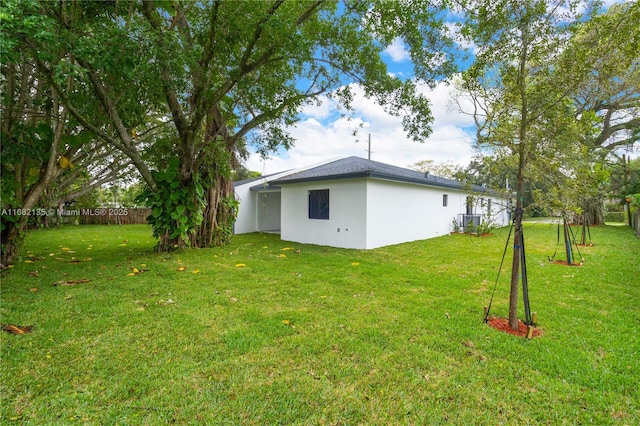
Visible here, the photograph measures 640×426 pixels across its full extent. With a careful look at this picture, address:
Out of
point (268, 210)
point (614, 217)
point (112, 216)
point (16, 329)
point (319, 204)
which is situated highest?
point (319, 204)

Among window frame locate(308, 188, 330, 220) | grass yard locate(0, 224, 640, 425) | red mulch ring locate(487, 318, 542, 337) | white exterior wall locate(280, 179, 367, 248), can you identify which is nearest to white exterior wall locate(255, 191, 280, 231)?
white exterior wall locate(280, 179, 367, 248)

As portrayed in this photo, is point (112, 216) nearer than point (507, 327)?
No

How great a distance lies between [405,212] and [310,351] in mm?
8791

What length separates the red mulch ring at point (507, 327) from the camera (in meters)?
3.34

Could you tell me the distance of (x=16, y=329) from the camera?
3.16 m

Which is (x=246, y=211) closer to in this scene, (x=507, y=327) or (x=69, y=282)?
(x=69, y=282)

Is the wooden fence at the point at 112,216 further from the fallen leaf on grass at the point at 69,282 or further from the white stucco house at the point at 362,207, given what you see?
the fallen leaf on grass at the point at 69,282

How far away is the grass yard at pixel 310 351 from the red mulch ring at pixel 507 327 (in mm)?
138

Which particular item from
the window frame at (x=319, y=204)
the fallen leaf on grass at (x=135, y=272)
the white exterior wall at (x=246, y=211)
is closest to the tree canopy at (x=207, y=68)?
the fallen leaf on grass at (x=135, y=272)

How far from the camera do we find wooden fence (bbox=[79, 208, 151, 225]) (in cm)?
1878

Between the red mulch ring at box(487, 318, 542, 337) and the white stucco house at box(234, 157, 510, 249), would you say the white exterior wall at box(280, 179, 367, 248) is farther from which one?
the red mulch ring at box(487, 318, 542, 337)

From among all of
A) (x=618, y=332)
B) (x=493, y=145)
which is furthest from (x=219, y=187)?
(x=618, y=332)

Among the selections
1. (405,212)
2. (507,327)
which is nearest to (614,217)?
(405,212)

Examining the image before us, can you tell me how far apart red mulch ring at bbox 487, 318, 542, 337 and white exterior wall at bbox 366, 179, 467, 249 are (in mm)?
5606
